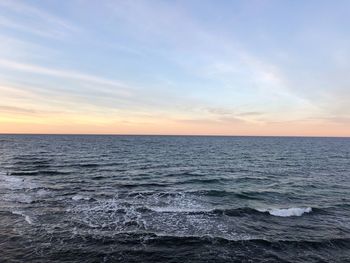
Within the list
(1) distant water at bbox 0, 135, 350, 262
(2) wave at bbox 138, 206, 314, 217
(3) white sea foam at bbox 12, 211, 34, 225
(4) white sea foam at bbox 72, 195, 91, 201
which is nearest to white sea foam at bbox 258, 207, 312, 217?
(2) wave at bbox 138, 206, 314, 217

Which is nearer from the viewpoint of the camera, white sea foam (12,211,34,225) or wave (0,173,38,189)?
white sea foam (12,211,34,225)

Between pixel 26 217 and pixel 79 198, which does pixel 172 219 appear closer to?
pixel 79 198

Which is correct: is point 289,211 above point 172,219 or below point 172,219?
above

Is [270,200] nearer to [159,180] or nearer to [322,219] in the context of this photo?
[322,219]

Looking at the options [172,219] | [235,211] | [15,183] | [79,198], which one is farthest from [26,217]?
[235,211]

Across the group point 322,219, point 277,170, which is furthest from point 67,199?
point 277,170

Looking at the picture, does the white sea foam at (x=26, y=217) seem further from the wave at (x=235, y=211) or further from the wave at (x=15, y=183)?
the wave at (x=15, y=183)

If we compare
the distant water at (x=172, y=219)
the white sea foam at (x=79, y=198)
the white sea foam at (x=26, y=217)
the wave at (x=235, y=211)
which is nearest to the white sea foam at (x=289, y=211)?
the wave at (x=235, y=211)

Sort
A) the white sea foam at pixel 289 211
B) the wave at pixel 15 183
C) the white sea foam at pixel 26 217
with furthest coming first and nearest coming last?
the wave at pixel 15 183 < the white sea foam at pixel 289 211 < the white sea foam at pixel 26 217

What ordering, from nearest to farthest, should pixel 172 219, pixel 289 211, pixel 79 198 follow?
pixel 172 219 < pixel 289 211 < pixel 79 198

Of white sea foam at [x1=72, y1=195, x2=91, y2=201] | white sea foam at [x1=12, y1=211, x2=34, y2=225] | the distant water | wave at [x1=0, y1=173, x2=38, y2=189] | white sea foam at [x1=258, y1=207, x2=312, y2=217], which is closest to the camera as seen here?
the distant water

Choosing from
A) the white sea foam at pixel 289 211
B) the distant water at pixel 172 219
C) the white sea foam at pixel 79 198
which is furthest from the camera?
the white sea foam at pixel 79 198

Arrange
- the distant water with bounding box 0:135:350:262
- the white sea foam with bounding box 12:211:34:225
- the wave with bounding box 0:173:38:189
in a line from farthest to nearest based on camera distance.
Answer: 1. the wave with bounding box 0:173:38:189
2. the white sea foam with bounding box 12:211:34:225
3. the distant water with bounding box 0:135:350:262

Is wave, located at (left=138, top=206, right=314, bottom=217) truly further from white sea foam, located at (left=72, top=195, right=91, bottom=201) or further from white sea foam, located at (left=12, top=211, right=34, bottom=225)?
white sea foam, located at (left=12, top=211, right=34, bottom=225)
